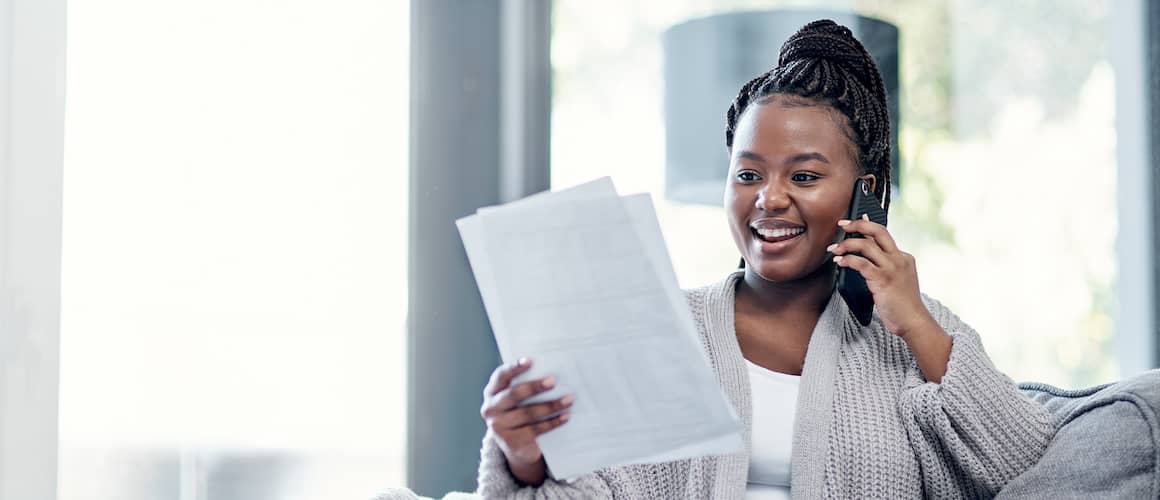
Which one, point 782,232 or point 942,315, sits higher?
point 782,232

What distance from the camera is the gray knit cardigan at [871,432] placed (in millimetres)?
1151

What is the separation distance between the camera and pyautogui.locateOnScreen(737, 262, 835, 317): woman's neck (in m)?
1.37

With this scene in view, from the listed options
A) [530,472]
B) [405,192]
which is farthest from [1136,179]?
[530,472]

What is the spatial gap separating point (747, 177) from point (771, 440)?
0.34 metres

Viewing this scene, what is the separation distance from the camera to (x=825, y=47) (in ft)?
4.48

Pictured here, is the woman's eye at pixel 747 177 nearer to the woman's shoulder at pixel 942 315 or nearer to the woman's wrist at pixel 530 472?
the woman's shoulder at pixel 942 315

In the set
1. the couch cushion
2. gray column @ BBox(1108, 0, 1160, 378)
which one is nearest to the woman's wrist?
the couch cushion

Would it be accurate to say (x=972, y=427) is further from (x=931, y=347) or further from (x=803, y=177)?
(x=803, y=177)

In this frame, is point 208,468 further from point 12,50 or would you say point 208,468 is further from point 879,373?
point 879,373

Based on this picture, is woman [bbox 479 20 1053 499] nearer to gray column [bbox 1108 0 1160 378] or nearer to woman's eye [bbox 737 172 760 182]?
woman's eye [bbox 737 172 760 182]

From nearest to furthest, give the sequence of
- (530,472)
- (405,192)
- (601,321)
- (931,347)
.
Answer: (601,321), (530,472), (931,347), (405,192)

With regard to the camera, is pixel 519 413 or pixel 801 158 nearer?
pixel 519 413

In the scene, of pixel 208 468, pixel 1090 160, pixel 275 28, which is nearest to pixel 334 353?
pixel 208 468

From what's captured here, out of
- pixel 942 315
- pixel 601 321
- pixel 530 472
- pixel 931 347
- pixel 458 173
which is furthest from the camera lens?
pixel 458 173
